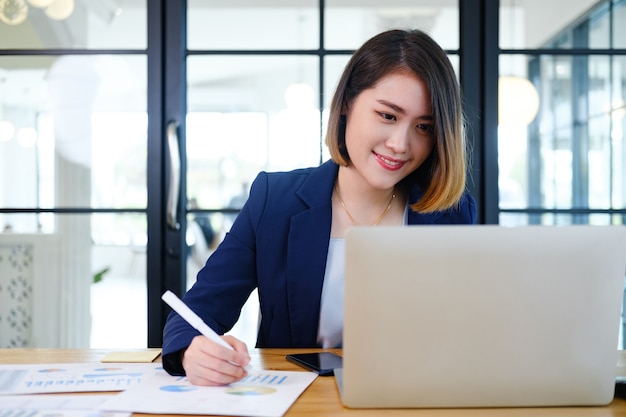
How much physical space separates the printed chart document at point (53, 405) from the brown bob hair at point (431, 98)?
895 millimetres

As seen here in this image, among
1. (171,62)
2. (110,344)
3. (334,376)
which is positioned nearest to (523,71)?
(171,62)

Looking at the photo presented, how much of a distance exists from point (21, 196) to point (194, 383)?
211 centimetres

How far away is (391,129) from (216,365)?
0.69 metres

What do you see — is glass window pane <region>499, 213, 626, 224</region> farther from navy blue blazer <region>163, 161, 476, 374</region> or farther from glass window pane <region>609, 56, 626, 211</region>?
navy blue blazer <region>163, 161, 476, 374</region>

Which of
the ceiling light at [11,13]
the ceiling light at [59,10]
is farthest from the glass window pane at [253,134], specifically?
the ceiling light at [11,13]

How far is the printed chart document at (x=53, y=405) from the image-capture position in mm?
1015

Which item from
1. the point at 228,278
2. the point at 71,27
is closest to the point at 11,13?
the point at 71,27

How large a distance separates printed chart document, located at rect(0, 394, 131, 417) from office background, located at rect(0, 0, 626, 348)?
1.70m

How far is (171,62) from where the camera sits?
2867 mm

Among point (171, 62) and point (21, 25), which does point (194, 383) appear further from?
point (21, 25)

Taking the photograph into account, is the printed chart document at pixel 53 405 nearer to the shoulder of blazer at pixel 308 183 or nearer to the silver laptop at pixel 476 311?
the silver laptop at pixel 476 311

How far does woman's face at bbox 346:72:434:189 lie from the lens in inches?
60.6

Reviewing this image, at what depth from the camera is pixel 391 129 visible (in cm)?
157

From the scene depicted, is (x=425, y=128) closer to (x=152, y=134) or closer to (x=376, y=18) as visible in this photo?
(x=152, y=134)
